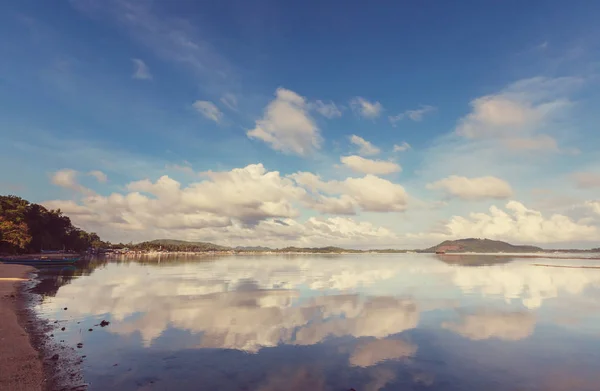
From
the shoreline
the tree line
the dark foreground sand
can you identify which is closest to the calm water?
the shoreline

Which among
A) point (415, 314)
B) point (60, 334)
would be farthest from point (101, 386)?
point (415, 314)

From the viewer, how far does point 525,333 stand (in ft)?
104

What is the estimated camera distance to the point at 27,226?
143375 mm

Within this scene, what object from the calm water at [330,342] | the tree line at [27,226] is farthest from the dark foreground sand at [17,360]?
the tree line at [27,226]

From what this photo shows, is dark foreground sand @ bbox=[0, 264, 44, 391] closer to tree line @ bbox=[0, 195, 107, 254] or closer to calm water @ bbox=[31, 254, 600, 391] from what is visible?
calm water @ bbox=[31, 254, 600, 391]

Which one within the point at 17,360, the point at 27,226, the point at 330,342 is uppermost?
the point at 27,226

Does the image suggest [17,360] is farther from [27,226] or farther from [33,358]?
[27,226]

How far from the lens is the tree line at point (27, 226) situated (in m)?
131

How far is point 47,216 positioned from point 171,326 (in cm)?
19160

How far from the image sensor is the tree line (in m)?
131

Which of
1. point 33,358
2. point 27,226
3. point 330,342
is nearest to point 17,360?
point 33,358

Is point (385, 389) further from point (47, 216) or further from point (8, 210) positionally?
point (47, 216)

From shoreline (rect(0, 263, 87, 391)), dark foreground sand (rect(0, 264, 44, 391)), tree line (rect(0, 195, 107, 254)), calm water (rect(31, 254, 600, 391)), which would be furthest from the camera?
tree line (rect(0, 195, 107, 254))

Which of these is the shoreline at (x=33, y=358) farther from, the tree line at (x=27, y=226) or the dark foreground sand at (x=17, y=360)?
the tree line at (x=27, y=226)
